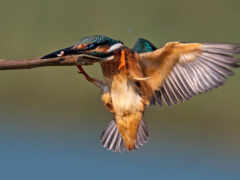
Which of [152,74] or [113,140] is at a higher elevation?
[152,74]

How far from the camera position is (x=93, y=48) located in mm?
2406

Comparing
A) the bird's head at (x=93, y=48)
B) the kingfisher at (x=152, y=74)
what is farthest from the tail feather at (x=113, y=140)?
the bird's head at (x=93, y=48)

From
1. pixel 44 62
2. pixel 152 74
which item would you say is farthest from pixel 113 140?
pixel 44 62

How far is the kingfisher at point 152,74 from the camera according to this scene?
2.53 metres

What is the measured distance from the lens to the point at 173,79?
2627 mm

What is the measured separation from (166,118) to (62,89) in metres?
0.55

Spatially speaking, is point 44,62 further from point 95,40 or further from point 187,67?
point 187,67

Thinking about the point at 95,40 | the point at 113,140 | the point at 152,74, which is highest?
the point at 95,40

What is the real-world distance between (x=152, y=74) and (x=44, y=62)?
0.41 m

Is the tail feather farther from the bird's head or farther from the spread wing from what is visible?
the bird's head

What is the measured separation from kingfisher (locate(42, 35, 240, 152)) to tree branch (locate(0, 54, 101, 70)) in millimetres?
84

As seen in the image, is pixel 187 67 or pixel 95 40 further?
pixel 187 67

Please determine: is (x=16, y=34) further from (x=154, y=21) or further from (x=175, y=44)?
(x=175, y=44)

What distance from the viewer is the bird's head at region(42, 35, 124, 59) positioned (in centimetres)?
235
